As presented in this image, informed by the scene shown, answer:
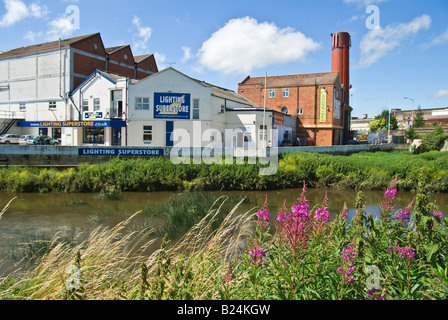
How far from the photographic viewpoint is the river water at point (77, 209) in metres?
10.8

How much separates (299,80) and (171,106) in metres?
23.1

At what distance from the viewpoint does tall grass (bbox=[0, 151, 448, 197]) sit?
1953cm

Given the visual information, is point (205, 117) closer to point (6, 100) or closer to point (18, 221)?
point (18, 221)

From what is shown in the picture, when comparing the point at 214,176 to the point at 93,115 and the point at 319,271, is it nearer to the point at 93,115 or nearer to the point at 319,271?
the point at 93,115

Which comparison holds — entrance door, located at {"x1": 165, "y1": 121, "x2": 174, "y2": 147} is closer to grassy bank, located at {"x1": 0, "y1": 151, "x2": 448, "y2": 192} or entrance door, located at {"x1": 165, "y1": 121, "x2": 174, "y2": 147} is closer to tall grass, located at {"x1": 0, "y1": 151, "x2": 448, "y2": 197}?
tall grass, located at {"x1": 0, "y1": 151, "x2": 448, "y2": 197}

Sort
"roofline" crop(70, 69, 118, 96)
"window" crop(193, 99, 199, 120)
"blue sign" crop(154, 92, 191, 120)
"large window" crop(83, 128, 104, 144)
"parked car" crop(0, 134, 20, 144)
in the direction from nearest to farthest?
1. "blue sign" crop(154, 92, 191, 120)
2. "window" crop(193, 99, 199, 120)
3. "roofline" crop(70, 69, 118, 96)
4. "large window" crop(83, 128, 104, 144)
5. "parked car" crop(0, 134, 20, 144)

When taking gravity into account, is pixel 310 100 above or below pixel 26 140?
above

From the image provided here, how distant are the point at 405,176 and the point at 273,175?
9884mm

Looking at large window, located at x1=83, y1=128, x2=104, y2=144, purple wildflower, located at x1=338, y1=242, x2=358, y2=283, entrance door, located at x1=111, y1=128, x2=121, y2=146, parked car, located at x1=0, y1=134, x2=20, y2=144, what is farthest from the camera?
parked car, located at x1=0, y1=134, x2=20, y2=144

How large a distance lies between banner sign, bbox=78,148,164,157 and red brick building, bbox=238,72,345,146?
2442cm

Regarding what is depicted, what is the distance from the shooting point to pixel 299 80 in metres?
45.4

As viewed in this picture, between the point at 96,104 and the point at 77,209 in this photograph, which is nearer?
the point at 77,209

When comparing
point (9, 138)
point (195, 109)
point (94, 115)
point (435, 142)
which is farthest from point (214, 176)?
point (435, 142)

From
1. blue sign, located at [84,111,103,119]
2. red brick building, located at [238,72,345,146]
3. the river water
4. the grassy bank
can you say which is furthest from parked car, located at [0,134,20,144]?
red brick building, located at [238,72,345,146]
